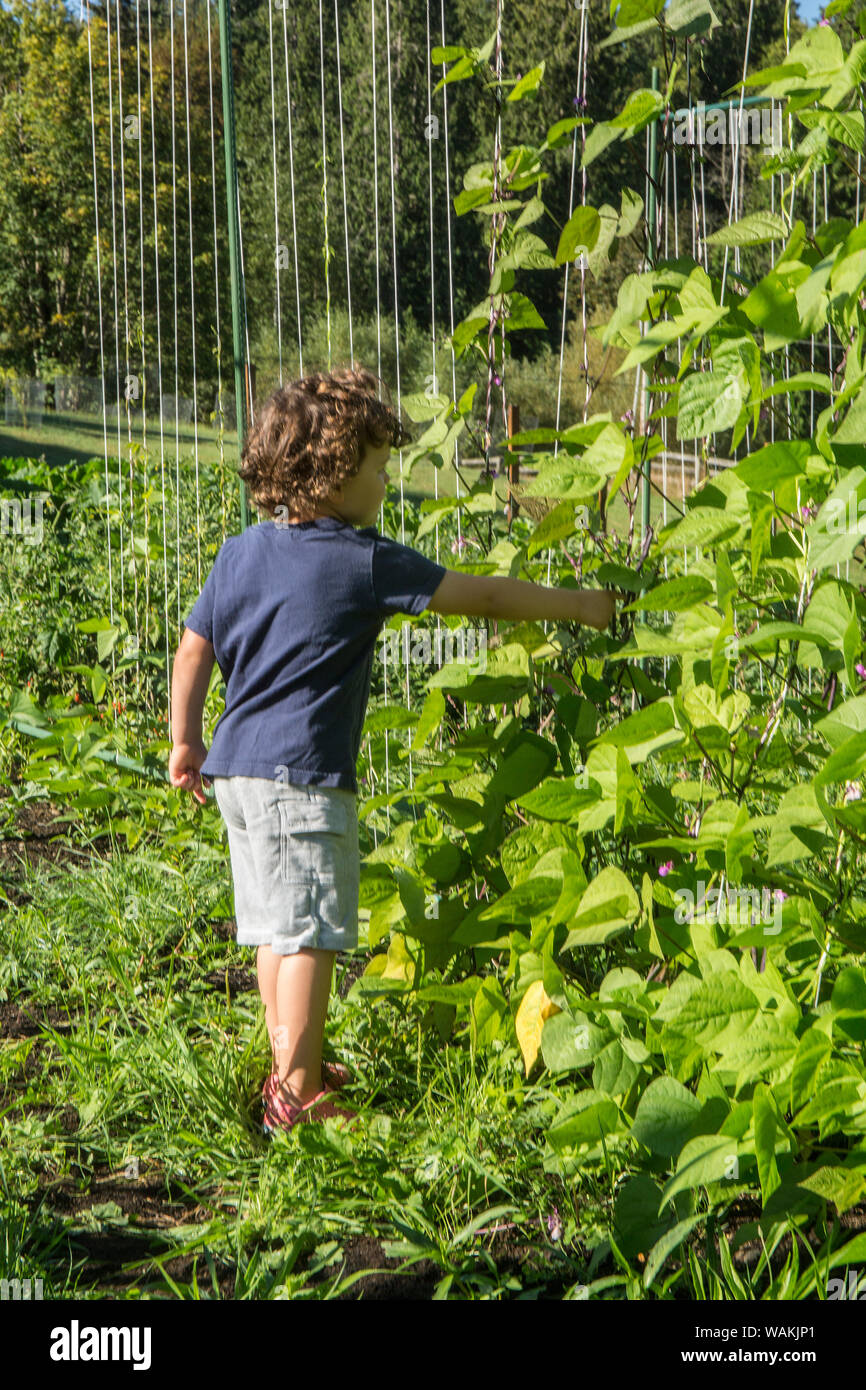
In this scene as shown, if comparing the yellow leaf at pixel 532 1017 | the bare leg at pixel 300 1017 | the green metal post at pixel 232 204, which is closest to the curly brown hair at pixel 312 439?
the bare leg at pixel 300 1017

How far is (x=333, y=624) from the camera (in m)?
2.11

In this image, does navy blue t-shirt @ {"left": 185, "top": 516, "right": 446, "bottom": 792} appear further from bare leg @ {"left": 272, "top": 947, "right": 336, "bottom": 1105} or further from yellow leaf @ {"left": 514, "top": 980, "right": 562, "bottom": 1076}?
yellow leaf @ {"left": 514, "top": 980, "right": 562, "bottom": 1076}

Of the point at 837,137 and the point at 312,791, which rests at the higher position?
the point at 837,137

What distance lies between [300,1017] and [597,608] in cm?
90

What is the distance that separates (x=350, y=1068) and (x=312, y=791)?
1.96 ft

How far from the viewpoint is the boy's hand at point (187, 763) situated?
2.29 m

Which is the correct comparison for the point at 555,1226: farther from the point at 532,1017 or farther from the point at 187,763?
the point at 187,763

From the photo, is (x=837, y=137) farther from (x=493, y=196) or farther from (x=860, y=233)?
(x=493, y=196)

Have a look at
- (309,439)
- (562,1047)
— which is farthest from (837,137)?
(562,1047)

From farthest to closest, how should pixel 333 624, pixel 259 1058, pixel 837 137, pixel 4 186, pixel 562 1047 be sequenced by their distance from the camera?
pixel 4 186 < pixel 259 1058 < pixel 333 624 < pixel 562 1047 < pixel 837 137

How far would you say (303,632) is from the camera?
2115 mm

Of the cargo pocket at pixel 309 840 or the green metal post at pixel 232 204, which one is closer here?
the cargo pocket at pixel 309 840

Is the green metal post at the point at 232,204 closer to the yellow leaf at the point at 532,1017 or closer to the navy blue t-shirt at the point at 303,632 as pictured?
the navy blue t-shirt at the point at 303,632

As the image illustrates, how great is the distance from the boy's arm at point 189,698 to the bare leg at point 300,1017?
406mm
